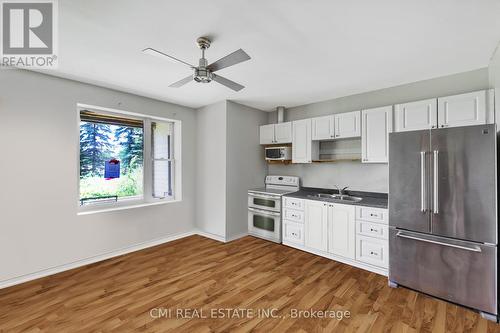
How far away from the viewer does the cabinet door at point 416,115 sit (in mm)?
2839

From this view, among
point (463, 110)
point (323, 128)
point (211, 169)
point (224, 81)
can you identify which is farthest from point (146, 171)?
point (463, 110)

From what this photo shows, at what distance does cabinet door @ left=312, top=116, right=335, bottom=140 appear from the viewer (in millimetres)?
3759

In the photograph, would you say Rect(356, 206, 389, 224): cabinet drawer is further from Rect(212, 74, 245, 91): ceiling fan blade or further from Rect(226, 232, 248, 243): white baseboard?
Rect(212, 74, 245, 91): ceiling fan blade

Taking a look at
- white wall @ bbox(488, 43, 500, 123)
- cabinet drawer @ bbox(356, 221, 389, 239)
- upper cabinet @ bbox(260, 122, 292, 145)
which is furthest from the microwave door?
white wall @ bbox(488, 43, 500, 123)

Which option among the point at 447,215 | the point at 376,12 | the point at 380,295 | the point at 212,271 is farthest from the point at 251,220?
the point at 376,12

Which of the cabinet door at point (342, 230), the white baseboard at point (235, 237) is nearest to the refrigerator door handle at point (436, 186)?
the cabinet door at point (342, 230)

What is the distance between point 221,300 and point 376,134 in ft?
9.73

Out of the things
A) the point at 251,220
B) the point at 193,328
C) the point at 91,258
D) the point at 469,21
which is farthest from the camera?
the point at 251,220

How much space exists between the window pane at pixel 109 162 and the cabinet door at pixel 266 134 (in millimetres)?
2306

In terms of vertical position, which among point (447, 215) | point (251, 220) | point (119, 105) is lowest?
point (251, 220)

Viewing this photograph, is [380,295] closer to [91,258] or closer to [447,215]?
[447,215]

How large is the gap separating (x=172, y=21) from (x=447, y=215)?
3.20 meters

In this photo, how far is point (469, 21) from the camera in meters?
1.88

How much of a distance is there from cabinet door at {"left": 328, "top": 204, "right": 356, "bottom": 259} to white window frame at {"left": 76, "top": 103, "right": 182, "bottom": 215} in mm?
2839
